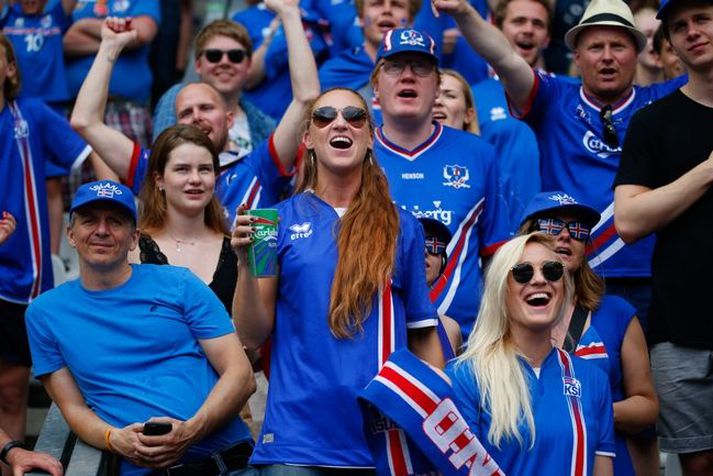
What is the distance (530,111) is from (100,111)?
2270 mm

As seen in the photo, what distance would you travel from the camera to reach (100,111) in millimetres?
7730

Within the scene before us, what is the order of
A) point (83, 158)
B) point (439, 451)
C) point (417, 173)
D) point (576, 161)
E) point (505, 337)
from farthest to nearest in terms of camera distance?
point (83, 158), point (576, 161), point (417, 173), point (505, 337), point (439, 451)

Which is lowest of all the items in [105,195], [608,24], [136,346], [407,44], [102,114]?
[136,346]

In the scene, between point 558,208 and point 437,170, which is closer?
point 558,208

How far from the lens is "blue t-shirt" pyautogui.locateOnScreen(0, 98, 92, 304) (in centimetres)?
795

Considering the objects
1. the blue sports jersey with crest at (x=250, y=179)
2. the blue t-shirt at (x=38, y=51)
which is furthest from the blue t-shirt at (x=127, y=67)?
the blue sports jersey with crest at (x=250, y=179)

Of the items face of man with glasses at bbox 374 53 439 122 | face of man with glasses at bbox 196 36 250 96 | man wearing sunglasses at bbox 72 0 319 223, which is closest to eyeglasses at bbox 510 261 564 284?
face of man with glasses at bbox 374 53 439 122

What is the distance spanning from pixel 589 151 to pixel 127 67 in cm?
433

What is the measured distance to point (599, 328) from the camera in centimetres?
621

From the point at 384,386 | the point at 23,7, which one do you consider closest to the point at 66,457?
the point at 384,386

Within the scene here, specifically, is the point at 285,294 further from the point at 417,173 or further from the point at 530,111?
the point at 530,111

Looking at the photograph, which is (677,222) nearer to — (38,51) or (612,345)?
(612,345)

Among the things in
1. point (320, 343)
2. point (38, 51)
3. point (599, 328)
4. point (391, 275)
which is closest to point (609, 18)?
point (599, 328)

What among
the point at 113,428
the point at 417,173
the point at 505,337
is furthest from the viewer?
the point at 417,173
